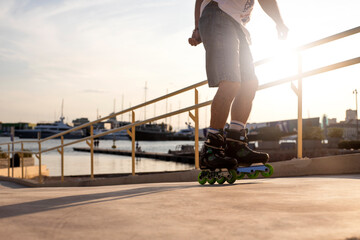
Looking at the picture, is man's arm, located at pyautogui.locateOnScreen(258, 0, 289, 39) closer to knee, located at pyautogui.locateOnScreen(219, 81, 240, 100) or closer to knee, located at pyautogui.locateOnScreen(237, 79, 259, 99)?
knee, located at pyautogui.locateOnScreen(237, 79, 259, 99)

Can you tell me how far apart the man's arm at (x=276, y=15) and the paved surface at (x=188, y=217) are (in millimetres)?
1310

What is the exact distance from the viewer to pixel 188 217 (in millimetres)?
1321

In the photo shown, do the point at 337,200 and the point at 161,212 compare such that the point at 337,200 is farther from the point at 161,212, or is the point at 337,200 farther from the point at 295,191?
the point at 161,212

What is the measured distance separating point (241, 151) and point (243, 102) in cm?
34

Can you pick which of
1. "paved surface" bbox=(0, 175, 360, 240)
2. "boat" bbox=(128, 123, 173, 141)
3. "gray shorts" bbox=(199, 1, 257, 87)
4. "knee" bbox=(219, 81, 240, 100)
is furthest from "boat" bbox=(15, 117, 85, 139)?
"paved surface" bbox=(0, 175, 360, 240)

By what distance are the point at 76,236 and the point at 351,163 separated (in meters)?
3.12

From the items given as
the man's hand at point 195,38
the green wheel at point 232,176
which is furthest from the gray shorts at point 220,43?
the green wheel at point 232,176

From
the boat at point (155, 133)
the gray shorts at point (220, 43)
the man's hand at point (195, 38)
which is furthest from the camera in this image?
the boat at point (155, 133)

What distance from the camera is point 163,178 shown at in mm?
4648

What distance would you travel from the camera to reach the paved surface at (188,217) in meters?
1.10

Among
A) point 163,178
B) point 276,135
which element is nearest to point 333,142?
point 276,135

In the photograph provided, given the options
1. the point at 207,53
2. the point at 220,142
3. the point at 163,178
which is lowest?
the point at 163,178

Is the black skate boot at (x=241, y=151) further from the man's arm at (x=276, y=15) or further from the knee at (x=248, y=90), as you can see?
the man's arm at (x=276, y=15)

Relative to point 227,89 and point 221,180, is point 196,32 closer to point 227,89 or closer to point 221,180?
point 227,89
